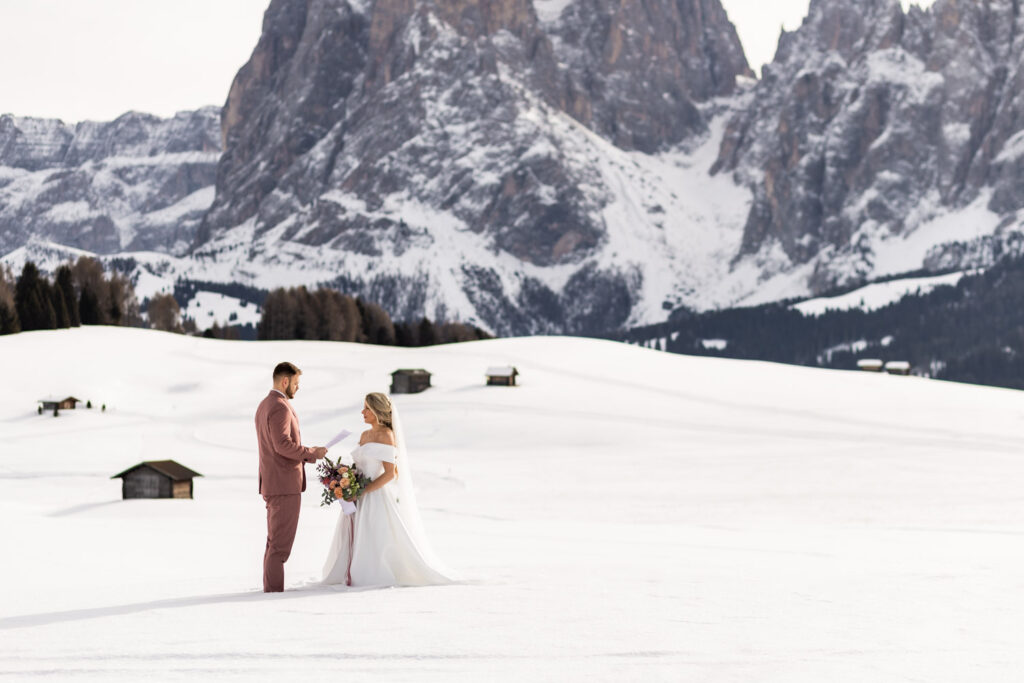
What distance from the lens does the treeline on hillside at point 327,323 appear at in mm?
160750

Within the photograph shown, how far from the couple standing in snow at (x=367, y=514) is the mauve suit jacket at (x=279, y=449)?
14mm

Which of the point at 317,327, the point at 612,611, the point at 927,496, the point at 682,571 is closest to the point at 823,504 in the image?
the point at 927,496

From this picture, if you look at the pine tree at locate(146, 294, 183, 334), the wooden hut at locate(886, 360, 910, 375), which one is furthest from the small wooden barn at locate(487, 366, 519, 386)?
the pine tree at locate(146, 294, 183, 334)

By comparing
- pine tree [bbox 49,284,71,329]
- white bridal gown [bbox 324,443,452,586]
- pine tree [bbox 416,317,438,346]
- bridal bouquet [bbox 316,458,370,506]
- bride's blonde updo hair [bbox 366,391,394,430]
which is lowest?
white bridal gown [bbox 324,443,452,586]

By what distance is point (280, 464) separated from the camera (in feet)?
52.9

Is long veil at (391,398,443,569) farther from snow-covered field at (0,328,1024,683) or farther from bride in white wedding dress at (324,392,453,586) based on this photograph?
snow-covered field at (0,328,1024,683)

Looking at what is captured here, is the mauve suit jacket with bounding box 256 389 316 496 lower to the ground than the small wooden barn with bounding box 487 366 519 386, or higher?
higher

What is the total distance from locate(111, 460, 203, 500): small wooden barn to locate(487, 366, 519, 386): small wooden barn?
43.0m

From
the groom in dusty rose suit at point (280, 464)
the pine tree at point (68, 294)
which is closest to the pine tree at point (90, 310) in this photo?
the pine tree at point (68, 294)

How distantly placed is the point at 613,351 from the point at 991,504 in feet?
225

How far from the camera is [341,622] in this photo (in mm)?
13883

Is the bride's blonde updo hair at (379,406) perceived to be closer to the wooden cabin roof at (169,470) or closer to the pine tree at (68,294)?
the wooden cabin roof at (169,470)

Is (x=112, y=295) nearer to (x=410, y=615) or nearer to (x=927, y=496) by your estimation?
(x=927, y=496)

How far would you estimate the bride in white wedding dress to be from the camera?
54.9 feet
